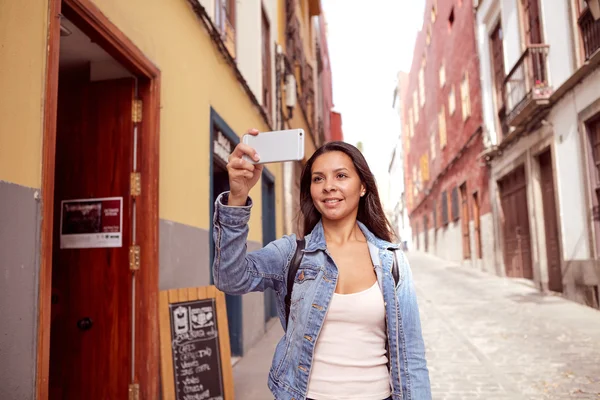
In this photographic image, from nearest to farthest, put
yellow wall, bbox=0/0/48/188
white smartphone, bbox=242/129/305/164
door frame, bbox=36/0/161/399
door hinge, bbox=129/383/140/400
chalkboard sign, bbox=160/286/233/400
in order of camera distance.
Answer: white smartphone, bbox=242/129/305/164 → yellow wall, bbox=0/0/48/188 → door frame, bbox=36/0/161/399 → door hinge, bbox=129/383/140/400 → chalkboard sign, bbox=160/286/233/400

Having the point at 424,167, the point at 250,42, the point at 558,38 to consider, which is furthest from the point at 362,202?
the point at 424,167

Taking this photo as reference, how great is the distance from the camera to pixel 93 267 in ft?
13.1

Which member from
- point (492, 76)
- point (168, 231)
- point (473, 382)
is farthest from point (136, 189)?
point (492, 76)

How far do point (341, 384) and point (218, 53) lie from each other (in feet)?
17.1

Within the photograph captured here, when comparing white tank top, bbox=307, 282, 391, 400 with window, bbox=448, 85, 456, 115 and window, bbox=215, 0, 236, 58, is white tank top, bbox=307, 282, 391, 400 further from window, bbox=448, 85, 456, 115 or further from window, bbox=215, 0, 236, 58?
window, bbox=448, 85, 456, 115

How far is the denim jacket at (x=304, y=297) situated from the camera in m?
1.81

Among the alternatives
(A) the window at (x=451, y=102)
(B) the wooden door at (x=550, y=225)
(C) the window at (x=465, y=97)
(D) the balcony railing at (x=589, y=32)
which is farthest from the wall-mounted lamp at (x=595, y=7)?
(A) the window at (x=451, y=102)

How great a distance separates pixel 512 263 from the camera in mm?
14555

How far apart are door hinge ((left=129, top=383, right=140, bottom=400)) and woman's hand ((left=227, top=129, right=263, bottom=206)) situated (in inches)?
102

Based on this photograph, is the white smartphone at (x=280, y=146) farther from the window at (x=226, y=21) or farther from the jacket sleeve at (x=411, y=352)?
the window at (x=226, y=21)

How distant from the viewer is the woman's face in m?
2.07

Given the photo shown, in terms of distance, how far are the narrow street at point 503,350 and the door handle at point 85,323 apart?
67.0 inches

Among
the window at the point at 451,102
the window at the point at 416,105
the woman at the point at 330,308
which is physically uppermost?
the window at the point at 416,105

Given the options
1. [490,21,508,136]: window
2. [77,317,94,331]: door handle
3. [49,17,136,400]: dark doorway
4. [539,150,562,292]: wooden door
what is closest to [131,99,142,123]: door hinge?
[49,17,136,400]: dark doorway
